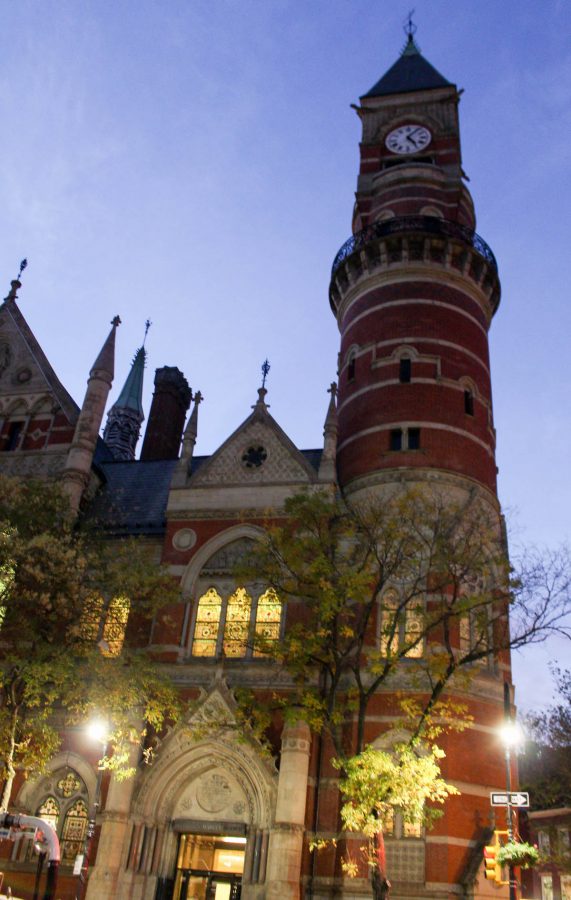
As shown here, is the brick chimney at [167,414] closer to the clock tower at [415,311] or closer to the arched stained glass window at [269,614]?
the clock tower at [415,311]

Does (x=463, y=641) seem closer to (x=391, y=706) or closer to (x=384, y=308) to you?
(x=391, y=706)

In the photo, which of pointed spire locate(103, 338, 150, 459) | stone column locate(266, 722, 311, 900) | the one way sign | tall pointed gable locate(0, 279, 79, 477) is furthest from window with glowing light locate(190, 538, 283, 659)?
pointed spire locate(103, 338, 150, 459)

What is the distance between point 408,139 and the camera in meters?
37.5

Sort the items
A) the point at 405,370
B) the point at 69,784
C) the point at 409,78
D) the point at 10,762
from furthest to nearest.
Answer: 1. the point at 409,78
2. the point at 405,370
3. the point at 69,784
4. the point at 10,762

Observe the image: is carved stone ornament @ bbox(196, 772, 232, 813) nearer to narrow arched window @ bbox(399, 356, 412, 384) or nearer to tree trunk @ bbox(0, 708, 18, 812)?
tree trunk @ bbox(0, 708, 18, 812)

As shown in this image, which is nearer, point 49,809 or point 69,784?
point 49,809

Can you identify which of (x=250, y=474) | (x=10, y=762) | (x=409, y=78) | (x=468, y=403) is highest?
(x=409, y=78)

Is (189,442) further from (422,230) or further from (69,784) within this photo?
(422,230)

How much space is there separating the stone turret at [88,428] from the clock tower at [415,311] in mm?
9017

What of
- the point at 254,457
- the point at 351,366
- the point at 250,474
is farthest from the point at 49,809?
the point at 351,366

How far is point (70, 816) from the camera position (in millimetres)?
23797

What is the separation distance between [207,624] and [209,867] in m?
6.79

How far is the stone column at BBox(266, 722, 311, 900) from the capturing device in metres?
20.2

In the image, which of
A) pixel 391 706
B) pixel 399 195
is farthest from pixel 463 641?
pixel 399 195
